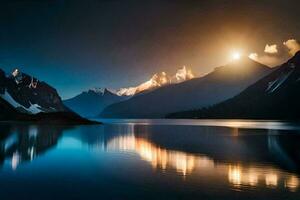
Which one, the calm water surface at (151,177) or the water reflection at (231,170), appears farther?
the water reflection at (231,170)

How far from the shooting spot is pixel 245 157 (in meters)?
54.0

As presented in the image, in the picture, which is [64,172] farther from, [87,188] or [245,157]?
[245,157]

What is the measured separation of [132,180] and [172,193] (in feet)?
22.5

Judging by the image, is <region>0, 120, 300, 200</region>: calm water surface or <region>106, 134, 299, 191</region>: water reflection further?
<region>106, 134, 299, 191</region>: water reflection

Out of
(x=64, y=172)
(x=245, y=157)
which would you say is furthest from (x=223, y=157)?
(x=64, y=172)

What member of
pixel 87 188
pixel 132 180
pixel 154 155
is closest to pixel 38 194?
pixel 87 188

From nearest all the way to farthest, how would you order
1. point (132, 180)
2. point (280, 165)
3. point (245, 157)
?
1. point (132, 180)
2. point (280, 165)
3. point (245, 157)

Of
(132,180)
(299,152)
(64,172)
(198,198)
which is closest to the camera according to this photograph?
(198,198)

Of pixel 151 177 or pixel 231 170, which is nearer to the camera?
pixel 151 177

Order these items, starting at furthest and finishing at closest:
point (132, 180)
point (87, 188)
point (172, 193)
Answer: point (132, 180), point (87, 188), point (172, 193)

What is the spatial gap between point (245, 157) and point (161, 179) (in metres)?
22.8

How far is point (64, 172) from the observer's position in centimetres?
4094

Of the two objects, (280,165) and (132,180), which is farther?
(280,165)

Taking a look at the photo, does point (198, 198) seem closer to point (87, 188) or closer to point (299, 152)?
point (87, 188)
